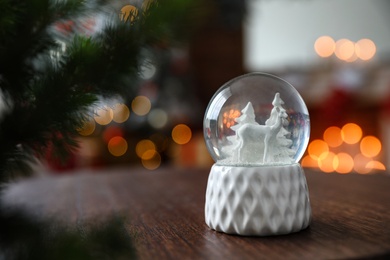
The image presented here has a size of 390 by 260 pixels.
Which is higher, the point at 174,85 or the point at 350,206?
the point at 174,85

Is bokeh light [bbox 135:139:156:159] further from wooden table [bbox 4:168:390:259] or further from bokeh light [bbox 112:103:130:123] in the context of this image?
wooden table [bbox 4:168:390:259]

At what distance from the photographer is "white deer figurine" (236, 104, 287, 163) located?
49cm

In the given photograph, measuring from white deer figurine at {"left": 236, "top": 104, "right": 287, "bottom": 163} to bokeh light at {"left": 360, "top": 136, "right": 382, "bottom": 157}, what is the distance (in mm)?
2888

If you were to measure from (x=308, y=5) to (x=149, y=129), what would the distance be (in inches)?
116

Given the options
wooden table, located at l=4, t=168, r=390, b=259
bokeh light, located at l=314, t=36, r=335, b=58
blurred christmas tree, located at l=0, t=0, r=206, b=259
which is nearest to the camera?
blurred christmas tree, located at l=0, t=0, r=206, b=259

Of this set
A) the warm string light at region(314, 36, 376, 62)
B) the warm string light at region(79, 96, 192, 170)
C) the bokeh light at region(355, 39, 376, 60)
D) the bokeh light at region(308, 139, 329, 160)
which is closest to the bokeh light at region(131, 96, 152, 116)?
the warm string light at region(79, 96, 192, 170)

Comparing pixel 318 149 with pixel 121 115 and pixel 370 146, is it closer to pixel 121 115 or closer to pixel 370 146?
pixel 370 146

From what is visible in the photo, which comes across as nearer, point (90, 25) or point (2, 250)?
point (2, 250)

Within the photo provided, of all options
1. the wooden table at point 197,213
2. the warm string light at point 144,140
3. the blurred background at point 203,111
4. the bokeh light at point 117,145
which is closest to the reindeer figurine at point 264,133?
the wooden table at point 197,213

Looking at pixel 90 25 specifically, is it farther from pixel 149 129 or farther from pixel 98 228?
pixel 149 129

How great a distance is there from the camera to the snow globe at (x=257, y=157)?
46 centimetres

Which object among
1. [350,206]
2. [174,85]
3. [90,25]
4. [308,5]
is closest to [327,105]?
[174,85]

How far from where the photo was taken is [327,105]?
3207mm

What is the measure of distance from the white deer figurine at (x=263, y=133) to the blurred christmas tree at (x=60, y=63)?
21cm
